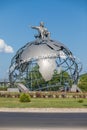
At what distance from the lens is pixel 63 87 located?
60.2 m

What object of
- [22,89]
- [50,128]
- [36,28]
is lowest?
[50,128]

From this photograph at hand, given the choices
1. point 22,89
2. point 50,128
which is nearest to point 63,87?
point 22,89

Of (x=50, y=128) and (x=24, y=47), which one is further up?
(x=24, y=47)

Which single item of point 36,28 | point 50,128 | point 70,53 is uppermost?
point 36,28

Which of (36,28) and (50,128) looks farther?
(36,28)

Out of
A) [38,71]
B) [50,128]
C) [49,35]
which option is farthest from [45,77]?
[50,128]

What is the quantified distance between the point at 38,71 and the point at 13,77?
12.3 ft

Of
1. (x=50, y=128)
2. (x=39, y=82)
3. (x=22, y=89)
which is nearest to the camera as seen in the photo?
(x=50, y=128)

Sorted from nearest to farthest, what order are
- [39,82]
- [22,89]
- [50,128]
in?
[50,128] < [22,89] < [39,82]

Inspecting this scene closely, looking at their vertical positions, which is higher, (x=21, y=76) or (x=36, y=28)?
(x=36, y=28)

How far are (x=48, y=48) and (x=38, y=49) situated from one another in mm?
1480

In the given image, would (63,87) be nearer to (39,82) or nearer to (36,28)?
(39,82)

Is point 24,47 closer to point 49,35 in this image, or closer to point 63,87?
point 49,35

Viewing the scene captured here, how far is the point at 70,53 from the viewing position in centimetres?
5931
